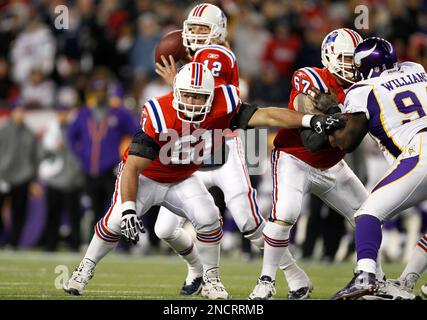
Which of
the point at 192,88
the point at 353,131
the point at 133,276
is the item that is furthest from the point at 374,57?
the point at 133,276

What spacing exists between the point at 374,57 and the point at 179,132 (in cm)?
131

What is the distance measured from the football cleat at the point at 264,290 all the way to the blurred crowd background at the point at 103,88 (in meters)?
4.04

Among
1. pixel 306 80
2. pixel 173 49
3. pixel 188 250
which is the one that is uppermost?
pixel 173 49

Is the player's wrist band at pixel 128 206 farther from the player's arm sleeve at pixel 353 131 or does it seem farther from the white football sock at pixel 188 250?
the player's arm sleeve at pixel 353 131

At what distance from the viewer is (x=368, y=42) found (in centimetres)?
589

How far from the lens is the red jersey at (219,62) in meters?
A: 6.74

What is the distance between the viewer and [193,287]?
675 centimetres

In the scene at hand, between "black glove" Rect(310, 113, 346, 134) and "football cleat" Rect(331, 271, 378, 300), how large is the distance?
34.8 inches

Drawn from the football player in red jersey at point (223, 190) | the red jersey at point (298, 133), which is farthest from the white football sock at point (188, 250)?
the red jersey at point (298, 133)

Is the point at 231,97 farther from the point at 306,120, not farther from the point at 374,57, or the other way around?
the point at 374,57

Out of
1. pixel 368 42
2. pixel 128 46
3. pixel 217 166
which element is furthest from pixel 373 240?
pixel 128 46

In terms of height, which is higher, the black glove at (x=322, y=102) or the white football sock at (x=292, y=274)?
the black glove at (x=322, y=102)

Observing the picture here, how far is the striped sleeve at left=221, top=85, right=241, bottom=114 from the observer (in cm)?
619

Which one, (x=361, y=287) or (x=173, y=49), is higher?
(x=173, y=49)
